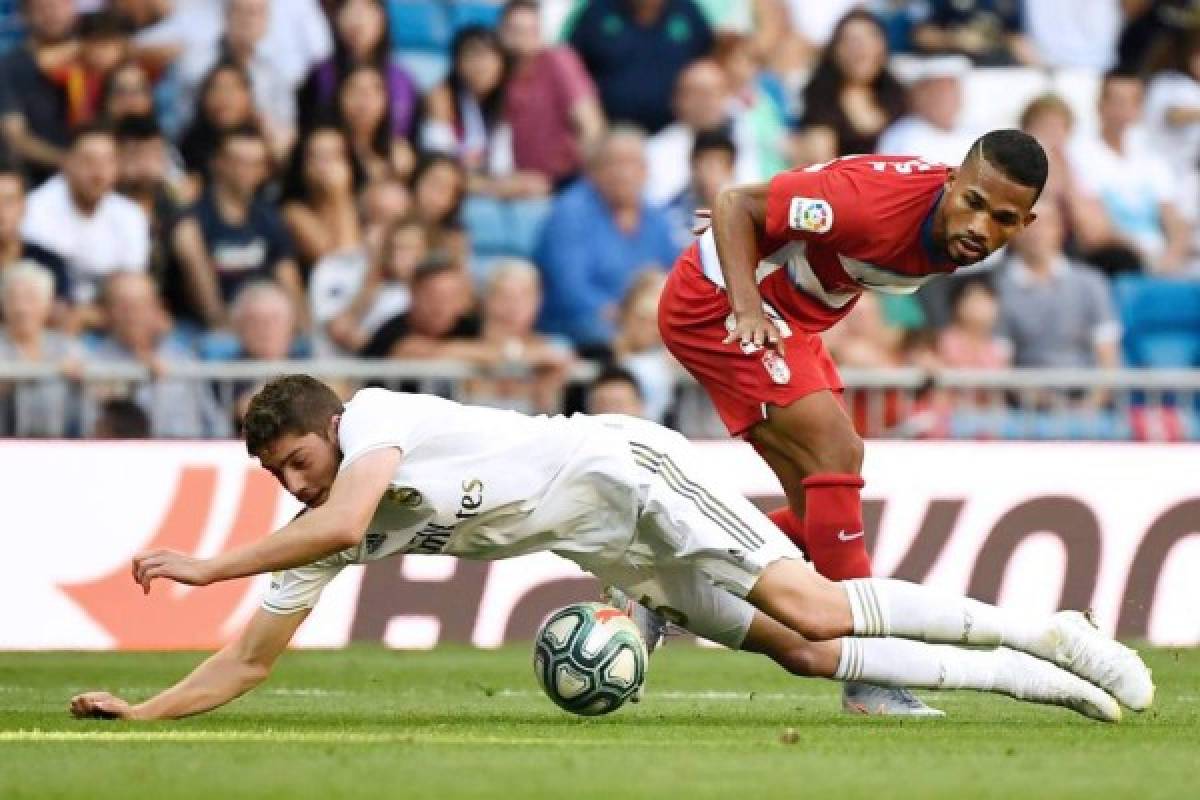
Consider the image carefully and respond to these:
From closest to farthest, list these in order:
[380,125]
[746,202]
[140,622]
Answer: [746,202]
[140,622]
[380,125]

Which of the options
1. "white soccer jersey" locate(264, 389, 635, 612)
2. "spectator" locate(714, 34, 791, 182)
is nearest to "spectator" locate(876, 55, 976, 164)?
"spectator" locate(714, 34, 791, 182)

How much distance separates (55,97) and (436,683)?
6566 mm

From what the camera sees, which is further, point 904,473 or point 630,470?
point 904,473

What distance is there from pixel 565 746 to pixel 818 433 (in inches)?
86.3

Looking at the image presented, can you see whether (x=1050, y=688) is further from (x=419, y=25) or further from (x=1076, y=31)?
(x=1076, y=31)

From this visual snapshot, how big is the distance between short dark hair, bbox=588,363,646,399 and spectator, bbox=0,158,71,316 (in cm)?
319

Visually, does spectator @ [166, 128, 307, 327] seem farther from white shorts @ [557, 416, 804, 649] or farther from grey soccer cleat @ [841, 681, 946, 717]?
white shorts @ [557, 416, 804, 649]

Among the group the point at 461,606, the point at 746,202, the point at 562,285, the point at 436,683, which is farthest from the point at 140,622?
the point at 746,202

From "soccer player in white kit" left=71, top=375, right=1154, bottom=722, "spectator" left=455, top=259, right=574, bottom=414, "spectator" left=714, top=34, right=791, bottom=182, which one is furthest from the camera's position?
"spectator" left=714, top=34, right=791, bottom=182

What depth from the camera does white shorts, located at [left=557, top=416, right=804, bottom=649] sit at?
849 centimetres

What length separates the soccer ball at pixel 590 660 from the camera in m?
8.79

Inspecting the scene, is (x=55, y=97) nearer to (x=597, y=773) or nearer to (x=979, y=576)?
(x=979, y=576)

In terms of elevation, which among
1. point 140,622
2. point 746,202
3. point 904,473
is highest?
point 746,202

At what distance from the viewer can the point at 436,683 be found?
1115 cm
